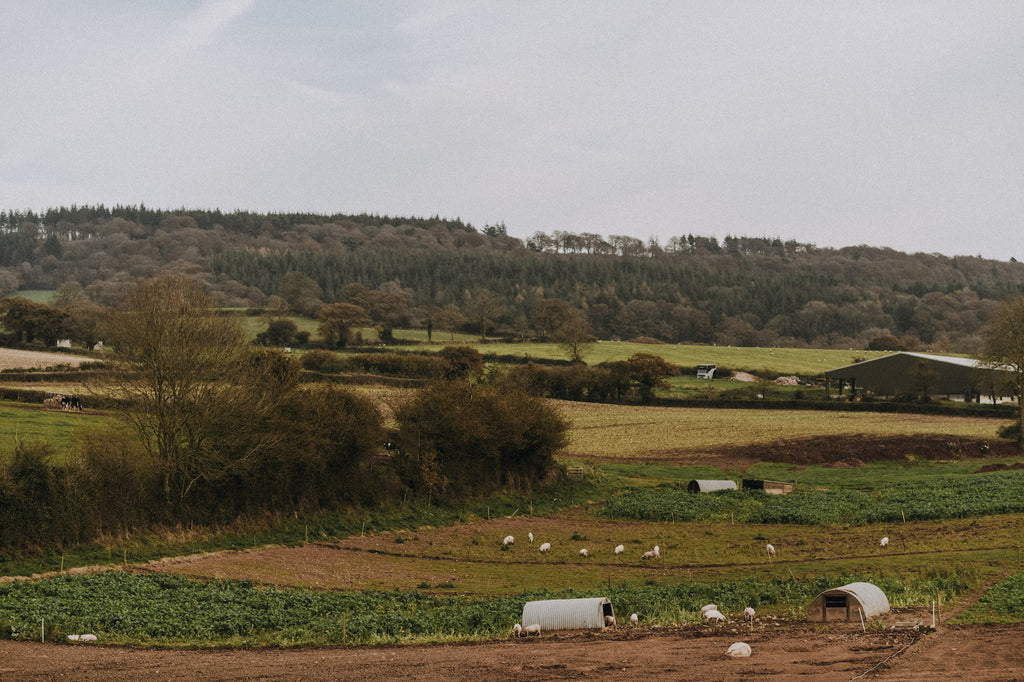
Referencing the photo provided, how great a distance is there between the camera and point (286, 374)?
4347cm

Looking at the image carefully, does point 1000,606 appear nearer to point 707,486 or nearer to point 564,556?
point 564,556

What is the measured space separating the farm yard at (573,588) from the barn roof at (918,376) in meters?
37.7

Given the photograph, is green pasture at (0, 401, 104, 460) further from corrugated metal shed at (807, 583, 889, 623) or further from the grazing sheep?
corrugated metal shed at (807, 583, 889, 623)

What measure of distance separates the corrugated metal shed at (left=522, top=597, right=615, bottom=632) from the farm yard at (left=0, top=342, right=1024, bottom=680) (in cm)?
58

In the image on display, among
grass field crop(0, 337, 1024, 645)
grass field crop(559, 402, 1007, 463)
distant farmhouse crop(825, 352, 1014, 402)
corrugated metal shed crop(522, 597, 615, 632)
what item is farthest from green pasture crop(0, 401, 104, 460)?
distant farmhouse crop(825, 352, 1014, 402)

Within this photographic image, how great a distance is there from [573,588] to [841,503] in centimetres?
2237

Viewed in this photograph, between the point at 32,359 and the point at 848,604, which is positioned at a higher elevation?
the point at 32,359

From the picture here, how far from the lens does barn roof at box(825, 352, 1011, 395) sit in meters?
93.2

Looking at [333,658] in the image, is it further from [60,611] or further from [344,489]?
[344,489]

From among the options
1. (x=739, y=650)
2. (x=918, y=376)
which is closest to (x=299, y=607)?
(x=739, y=650)

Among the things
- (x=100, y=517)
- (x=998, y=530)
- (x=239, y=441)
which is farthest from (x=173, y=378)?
(x=998, y=530)

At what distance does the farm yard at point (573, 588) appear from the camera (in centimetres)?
1877

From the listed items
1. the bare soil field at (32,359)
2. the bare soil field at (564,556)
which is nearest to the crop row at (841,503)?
the bare soil field at (564,556)

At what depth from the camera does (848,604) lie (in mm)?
21828
